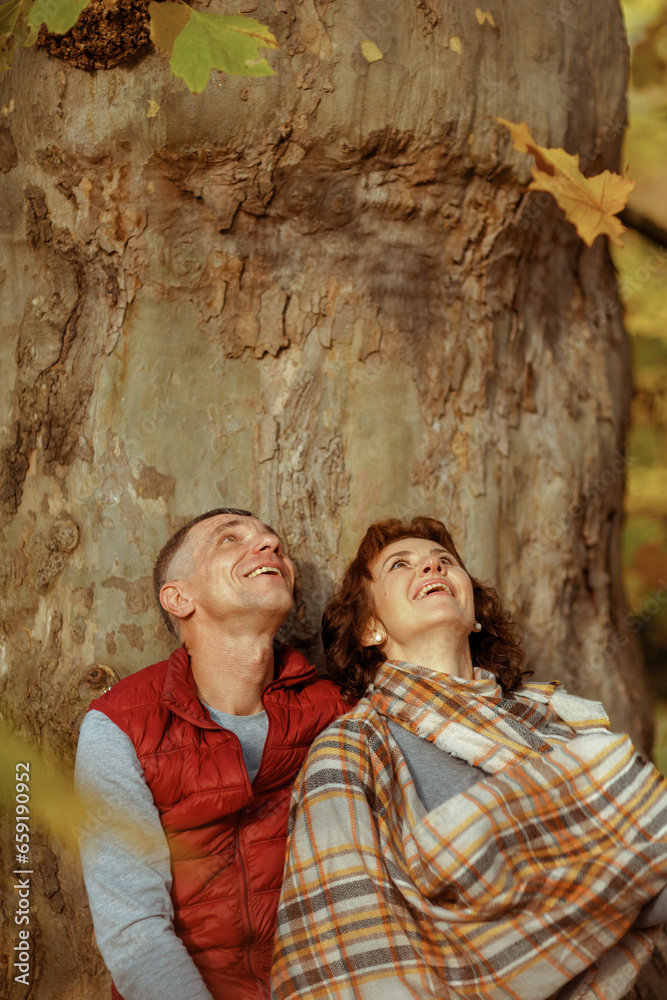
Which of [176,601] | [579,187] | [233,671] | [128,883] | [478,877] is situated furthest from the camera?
[579,187]

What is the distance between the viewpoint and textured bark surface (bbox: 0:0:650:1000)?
2.57 metres

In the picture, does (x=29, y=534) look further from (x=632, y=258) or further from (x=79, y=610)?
(x=632, y=258)

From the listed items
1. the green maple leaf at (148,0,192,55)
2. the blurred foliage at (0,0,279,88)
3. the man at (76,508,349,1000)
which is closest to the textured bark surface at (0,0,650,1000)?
the green maple leaf at (148,0,192,55)

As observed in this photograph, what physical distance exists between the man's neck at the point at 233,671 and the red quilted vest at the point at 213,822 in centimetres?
11

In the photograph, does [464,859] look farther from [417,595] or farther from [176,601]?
[176,601]

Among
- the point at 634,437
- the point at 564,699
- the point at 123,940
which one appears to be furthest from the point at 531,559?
the point at 634,437

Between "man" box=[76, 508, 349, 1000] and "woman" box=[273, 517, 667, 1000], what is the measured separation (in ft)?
0.44

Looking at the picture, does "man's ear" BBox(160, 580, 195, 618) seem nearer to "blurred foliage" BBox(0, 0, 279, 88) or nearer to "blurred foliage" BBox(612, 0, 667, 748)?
"blurred foliage" BBox(0, 0, 279, 88)

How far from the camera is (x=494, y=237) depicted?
9.47 ft

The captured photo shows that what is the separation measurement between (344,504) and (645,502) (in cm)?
349

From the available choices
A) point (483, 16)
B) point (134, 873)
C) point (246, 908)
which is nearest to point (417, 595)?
point (246, 908)

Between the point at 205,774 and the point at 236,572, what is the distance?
1.80 ft

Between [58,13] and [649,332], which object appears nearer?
[58,13]

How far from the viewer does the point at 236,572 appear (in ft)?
7.57
